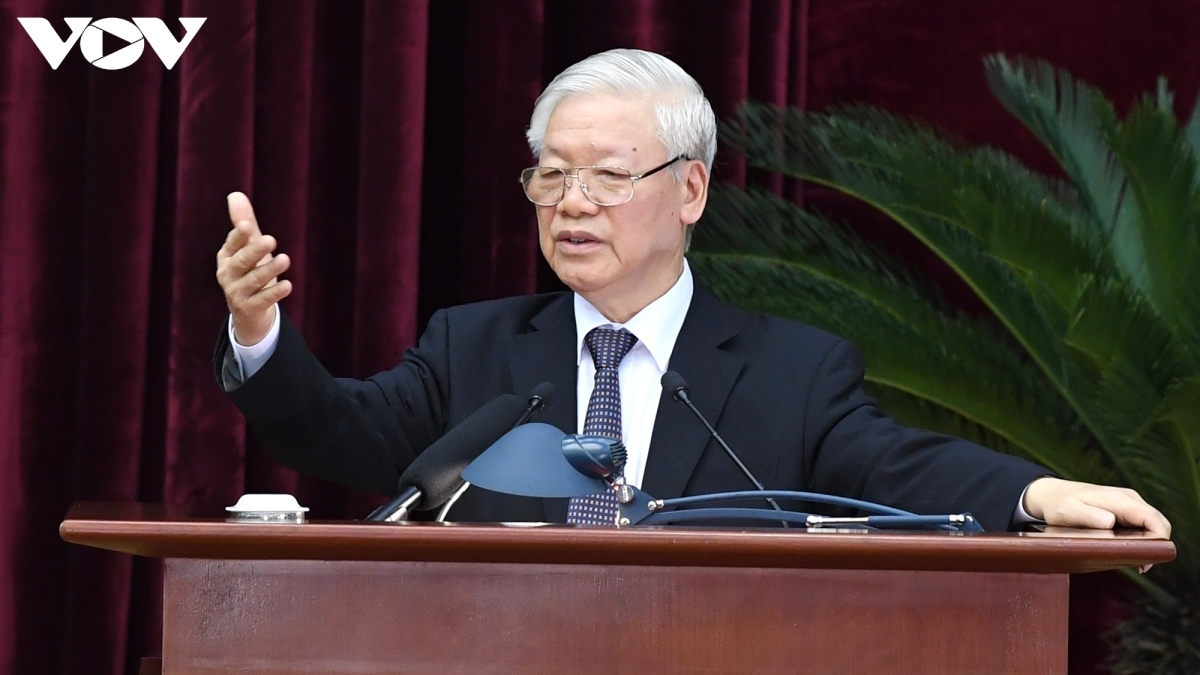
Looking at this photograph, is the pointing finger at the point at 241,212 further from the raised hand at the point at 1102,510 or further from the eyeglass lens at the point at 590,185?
the raised hand at the point at 1102,510

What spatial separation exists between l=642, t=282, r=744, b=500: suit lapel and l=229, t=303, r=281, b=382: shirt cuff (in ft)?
1.90

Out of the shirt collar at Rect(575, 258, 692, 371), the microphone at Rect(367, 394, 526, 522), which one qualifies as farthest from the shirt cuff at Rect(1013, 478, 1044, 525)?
the shirt collar at Rect(575, 258, 692, 371)

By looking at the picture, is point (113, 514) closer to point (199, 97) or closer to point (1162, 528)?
point (1162, 528)

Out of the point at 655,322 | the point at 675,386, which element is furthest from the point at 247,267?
the point at 655,322

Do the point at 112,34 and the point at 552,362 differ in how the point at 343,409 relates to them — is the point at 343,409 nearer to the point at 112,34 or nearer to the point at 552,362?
the point at 552,362

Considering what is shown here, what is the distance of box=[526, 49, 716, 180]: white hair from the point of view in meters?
2.62

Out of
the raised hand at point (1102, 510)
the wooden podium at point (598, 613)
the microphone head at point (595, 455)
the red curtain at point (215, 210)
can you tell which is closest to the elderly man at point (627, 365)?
the raised hand at point (1102, 510)

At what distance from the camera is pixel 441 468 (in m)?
1.71

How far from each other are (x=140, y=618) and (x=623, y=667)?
230 cm

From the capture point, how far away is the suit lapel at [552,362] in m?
2.52

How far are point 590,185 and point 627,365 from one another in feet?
1.00

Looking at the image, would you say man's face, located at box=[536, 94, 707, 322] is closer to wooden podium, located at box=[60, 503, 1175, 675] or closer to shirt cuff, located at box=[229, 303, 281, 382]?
shirt cuff, located at box=[229, 303, 281, 382]

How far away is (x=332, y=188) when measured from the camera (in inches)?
144

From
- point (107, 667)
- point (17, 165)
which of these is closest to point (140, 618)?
point (107, 667)
